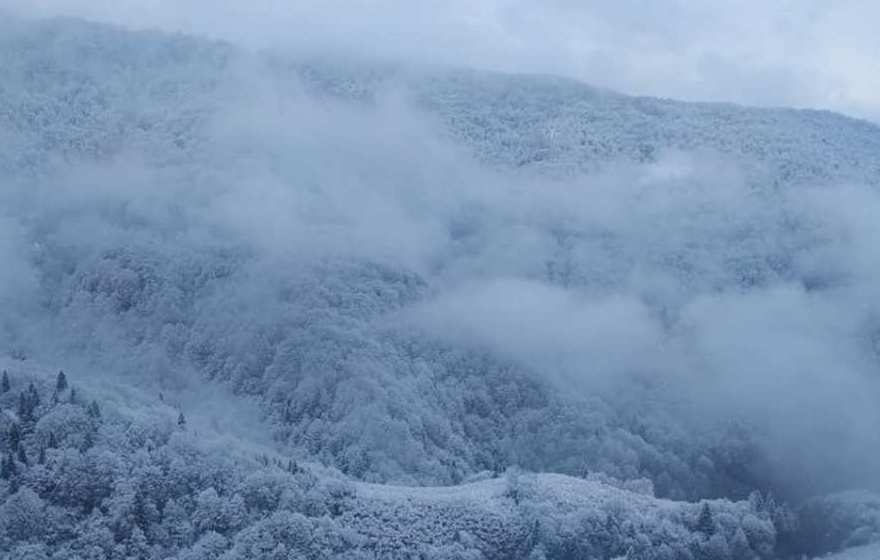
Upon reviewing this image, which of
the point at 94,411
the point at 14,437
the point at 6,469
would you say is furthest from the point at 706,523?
the point at 14,437

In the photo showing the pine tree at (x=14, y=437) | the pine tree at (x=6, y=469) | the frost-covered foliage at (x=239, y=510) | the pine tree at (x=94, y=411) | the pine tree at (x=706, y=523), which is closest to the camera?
the frost-covered foliage at (x=239, y=510)

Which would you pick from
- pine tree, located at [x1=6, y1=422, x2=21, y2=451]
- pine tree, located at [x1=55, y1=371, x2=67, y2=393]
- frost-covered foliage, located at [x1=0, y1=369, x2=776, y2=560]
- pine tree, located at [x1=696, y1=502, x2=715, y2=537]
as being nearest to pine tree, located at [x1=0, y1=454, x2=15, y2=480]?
frost-covered foliage, located at [x1=0, y1=369, x2=776, y2=560]

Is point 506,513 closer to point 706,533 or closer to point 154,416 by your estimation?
point 706,533

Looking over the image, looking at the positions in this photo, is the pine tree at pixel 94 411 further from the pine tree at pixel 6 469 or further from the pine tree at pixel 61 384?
the pine tree at pixel 6 469

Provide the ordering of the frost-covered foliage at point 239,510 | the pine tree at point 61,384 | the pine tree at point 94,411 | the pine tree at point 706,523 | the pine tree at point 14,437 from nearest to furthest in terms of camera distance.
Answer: the frost-covered foliage at point 239,510 → the pine tree at point 14,437 → the pine tree at point 94,411 → the pine tree at point 706,523 → the pine tree at point 61,384

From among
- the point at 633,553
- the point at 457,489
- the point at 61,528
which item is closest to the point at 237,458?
the point at 61,528

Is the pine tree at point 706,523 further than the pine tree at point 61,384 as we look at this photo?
No

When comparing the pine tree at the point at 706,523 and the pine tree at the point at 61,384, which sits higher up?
the pine tree at the point at 61,384

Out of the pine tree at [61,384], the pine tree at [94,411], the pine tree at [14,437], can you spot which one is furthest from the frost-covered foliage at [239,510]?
the pine tree at [61,384]
